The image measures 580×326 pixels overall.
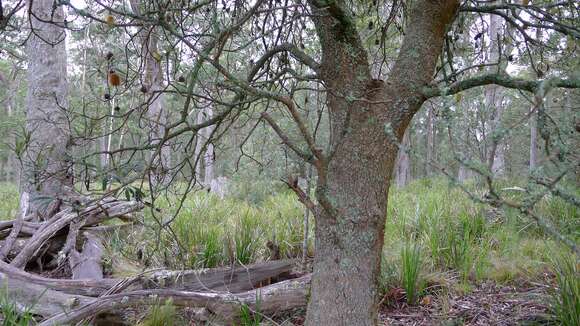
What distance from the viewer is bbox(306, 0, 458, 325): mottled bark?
206cm

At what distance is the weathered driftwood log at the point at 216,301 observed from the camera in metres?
2.88

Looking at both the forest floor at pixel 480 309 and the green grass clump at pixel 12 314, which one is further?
the forest floor at pixel 480 309

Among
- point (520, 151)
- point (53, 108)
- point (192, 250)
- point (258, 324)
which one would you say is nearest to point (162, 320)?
point (258, 324)

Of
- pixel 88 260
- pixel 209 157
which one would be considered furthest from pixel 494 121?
pixel 88 260

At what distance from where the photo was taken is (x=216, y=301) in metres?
3.17

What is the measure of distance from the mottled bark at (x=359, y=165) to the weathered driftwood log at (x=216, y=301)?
1189mm

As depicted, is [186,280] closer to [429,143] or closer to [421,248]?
[421,248]

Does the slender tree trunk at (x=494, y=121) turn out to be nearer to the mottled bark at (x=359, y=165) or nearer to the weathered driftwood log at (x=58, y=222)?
the mottled bark at (x=359, y=165)

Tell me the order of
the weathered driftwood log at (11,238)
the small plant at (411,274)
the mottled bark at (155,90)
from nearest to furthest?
the mottled bark at (155,90) → the small plant at (411,274) → the weathered driftwood log at (11,238)

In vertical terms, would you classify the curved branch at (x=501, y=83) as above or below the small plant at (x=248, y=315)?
above

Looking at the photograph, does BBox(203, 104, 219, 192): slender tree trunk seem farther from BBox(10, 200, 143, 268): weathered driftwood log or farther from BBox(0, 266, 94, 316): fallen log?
BBox(0, 266, 94, 316): fallen log

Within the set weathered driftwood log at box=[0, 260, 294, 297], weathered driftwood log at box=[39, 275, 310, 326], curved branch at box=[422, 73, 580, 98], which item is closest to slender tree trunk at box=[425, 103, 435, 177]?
curved branch at box=[422, 73, 580, 98]

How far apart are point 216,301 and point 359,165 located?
5.73 ft

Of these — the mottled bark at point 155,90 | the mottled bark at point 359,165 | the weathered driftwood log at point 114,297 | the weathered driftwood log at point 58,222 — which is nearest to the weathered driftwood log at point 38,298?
the weathered driftwood log at point 114,297
